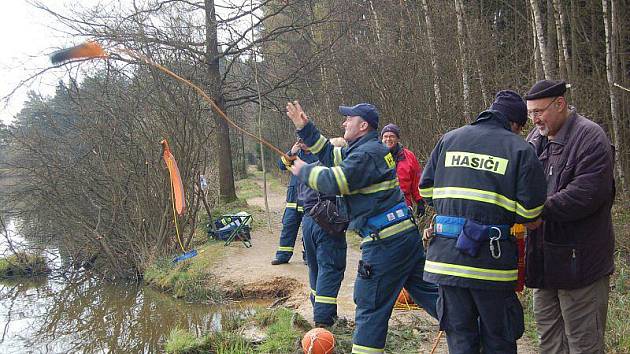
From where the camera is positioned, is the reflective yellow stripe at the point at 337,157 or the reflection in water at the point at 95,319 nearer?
the reflective yellow stripe at the point at 337,157

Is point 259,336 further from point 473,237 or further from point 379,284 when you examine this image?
point 473,237

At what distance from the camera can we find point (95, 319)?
9742 mm

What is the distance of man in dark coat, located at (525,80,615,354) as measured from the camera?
3.31m

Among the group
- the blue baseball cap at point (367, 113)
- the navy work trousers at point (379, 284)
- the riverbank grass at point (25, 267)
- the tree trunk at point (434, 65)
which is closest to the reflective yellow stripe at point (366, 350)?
the navy work trousers at point (379, 284)

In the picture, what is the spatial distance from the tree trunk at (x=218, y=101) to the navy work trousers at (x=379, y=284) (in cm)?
998

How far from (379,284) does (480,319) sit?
87 cm

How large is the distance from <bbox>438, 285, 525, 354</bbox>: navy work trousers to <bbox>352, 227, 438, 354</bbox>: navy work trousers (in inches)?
28.0

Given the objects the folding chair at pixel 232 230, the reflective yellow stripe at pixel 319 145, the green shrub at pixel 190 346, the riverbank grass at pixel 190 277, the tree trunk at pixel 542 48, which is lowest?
the riverbank grass at pixel 190 277

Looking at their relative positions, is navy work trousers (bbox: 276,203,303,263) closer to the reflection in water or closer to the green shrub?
the reflection in water

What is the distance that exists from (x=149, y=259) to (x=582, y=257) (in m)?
10.00

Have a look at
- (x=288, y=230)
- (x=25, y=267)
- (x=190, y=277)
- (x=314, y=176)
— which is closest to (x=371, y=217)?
(x=314, y=176)

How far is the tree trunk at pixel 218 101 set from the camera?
14891 mm

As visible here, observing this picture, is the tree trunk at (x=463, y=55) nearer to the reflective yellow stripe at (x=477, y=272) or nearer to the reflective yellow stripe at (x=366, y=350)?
the reflective yellow stripe at (x=366, y=350)

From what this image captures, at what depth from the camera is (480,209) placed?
3174 millimetres
